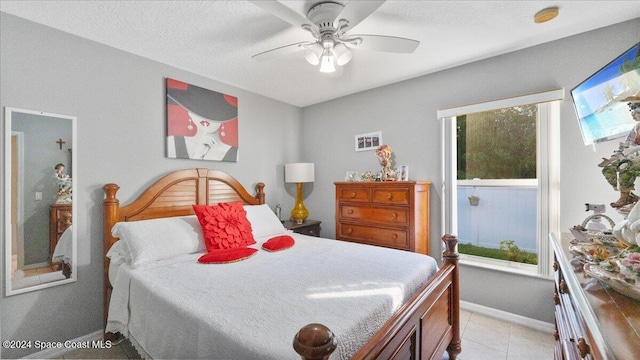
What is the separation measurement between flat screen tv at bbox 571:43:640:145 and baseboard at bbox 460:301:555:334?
162 centimetres

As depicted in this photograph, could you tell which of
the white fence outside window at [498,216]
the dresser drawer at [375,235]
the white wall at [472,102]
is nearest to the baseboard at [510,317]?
the white wall at [472,102]

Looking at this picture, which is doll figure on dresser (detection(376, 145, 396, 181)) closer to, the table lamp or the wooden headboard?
the table lamp

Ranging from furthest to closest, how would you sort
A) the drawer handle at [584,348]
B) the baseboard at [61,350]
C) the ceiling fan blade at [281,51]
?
the baseboard at [61,350] → the ceiling fan blade at [281,51] → the drawer handle at [584,348]

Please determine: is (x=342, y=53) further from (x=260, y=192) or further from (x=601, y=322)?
(x=260, y=192)

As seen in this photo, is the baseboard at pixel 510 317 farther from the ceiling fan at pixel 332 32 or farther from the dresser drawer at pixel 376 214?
the ceiling fan at pixel 332 32

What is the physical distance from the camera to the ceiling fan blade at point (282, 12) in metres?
1.31

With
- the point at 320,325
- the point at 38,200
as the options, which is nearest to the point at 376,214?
the point at 320,325

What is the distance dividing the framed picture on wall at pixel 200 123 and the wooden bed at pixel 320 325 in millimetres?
227

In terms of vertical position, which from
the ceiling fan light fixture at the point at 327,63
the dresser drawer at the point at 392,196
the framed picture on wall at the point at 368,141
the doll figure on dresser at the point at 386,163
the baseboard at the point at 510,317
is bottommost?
the baseboard at the point at 510,317

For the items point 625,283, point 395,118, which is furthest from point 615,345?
point 395,118

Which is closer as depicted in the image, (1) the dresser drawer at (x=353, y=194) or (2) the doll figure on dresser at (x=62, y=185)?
(2) the doll figure on dresser at (x=62, y=185)

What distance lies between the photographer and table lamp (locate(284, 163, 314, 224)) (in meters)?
3.48

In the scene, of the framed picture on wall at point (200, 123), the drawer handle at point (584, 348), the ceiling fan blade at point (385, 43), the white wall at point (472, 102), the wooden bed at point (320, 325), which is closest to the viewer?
the drawer handle at point (584, 348)

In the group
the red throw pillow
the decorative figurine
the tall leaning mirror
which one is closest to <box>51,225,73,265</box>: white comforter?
the tall leaning mirror
